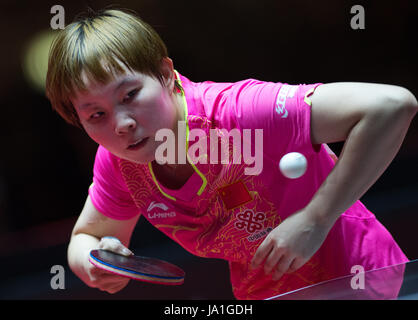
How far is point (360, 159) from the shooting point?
0.61 metres

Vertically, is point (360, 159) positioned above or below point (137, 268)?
above

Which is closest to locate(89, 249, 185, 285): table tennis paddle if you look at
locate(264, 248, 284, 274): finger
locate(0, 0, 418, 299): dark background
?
locate(264, 248, 284, 274): finger

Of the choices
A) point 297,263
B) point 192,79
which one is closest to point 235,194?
point 297,263

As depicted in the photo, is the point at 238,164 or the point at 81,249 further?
the point at 81,249

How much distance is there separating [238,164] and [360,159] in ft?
0.49

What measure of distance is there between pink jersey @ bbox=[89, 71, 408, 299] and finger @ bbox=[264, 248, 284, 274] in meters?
0.06

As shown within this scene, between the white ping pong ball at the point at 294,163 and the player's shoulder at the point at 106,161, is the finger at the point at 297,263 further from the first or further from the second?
the player's shoulder at the point at 106,161

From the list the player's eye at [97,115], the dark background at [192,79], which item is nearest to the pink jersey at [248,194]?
the player's eye at [97,115]

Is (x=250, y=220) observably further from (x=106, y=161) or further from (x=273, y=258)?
(x=106, y=161)

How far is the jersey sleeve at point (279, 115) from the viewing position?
62 cm

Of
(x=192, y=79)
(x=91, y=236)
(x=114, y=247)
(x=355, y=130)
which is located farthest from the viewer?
(x=192, y=79)

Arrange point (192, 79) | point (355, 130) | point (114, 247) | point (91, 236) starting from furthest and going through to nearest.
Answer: point (192, 79), point (91, 236), point (114, 247), point (355, 130)
